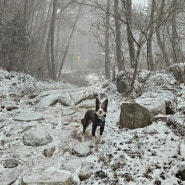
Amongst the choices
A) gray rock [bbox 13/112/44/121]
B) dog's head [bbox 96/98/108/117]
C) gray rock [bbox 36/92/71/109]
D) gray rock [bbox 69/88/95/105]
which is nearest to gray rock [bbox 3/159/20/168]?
dog's head [bbox 96/98/108/117]

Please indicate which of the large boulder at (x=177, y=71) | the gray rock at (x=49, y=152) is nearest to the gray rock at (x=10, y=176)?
the gray rock at (x=49, y=152)

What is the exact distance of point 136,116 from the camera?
6.30m

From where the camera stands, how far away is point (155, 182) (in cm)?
453

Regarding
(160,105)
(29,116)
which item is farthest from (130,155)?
(29,116)

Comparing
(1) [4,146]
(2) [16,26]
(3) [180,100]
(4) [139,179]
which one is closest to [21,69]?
(2) [16,26]

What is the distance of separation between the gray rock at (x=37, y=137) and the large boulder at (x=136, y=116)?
2.06 meters

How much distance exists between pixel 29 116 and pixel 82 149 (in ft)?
9.86

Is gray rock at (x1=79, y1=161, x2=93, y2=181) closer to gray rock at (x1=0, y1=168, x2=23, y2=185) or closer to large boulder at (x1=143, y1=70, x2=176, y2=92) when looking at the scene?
gray rock at (x1=0, y1=168, x2=23, y2=185)

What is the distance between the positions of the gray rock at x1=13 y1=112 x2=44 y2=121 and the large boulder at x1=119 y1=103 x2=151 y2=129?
2969 millimetres

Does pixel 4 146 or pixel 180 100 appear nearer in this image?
pixel 4 146

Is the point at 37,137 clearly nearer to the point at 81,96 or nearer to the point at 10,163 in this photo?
the point at 10,163

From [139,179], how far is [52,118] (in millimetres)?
4201

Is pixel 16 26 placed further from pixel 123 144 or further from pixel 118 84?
pixel 123 144

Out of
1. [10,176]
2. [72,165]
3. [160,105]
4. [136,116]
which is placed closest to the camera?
[10,176]
